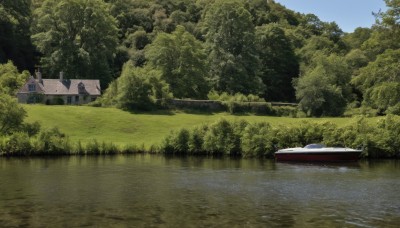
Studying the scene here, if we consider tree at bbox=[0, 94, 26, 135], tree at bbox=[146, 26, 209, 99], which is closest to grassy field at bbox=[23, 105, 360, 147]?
tree at bbox=[0, 94, 26, 135]

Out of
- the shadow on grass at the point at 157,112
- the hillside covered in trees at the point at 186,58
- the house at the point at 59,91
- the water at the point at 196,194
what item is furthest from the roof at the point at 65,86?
the water at the point at 196,194

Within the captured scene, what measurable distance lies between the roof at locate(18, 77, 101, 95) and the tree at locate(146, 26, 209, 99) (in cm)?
1299

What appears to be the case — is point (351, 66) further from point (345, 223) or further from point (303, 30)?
point (345, 223)

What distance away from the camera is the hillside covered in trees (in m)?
94.6

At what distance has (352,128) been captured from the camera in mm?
59875

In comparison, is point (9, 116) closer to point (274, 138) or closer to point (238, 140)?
point (238, 140)

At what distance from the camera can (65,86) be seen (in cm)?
9900

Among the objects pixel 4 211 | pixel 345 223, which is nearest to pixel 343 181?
pixel 345 223

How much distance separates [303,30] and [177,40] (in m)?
60.2

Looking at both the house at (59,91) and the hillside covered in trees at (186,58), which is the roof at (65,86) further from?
the hillside covered in trees at (186,58)

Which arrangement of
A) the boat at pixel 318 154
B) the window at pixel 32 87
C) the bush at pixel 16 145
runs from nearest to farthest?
the boat at pixel 318 154 → the bush at pixel 16 145 → the window at pixel 32 87

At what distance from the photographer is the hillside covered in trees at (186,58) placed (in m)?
94.6

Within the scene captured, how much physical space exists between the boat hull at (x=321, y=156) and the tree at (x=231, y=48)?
174 feet

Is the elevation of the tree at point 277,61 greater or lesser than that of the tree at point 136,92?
greater
